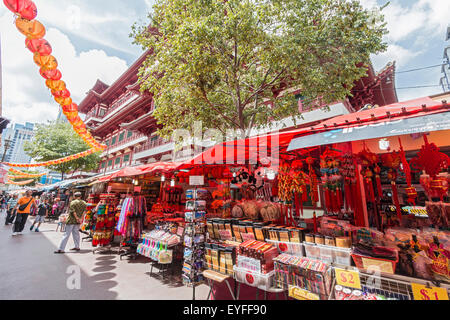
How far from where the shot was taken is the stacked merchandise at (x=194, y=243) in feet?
13.1

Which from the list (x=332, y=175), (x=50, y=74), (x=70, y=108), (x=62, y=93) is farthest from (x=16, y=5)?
(x=332, y=175)

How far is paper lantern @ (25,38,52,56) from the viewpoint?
4.31 m

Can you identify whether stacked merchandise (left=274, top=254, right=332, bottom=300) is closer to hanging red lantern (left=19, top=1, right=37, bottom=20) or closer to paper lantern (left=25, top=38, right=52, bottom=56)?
hanging red lantern (left=19, top=1, right=37, bottom=20)

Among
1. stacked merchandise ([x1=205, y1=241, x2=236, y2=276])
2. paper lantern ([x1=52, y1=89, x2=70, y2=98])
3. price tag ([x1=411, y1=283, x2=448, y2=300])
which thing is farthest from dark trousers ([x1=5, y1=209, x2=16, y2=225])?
price tag ([x1=411, y1=283, x2=448, y2=300])

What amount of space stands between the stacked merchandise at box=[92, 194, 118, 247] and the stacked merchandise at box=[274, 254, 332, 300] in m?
7.24

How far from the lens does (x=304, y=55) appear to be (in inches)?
258

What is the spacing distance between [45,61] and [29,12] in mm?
1199

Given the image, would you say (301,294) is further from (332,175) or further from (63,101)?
(63,101)

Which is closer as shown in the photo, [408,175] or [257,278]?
[257,278]

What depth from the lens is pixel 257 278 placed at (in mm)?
2873
